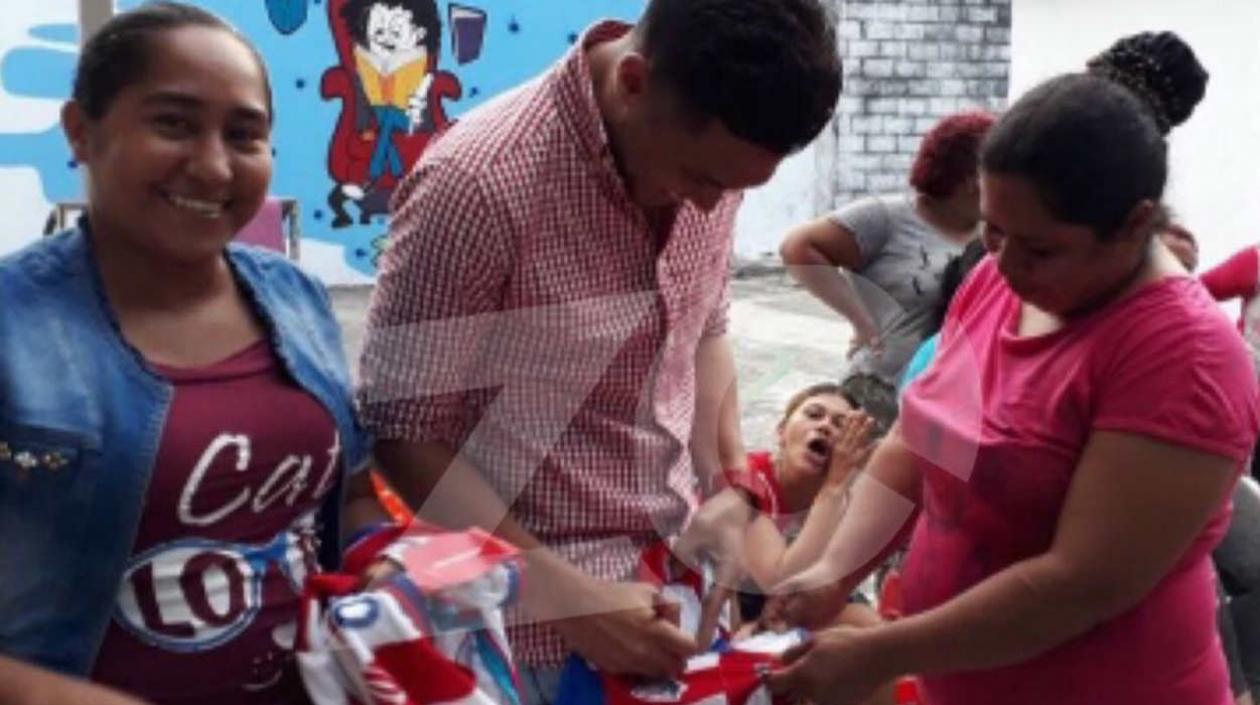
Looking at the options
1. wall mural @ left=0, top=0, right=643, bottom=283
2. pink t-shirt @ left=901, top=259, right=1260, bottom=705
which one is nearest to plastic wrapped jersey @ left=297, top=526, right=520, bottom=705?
pink t-shirt @ left=901, top=259, right=1260, bottom=705

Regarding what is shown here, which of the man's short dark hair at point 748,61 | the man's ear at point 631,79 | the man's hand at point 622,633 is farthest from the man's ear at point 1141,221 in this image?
the man's hand at point 622,633

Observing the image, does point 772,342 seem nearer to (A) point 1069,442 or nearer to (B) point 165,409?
(A) point 1069,442

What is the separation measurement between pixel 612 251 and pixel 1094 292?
592 mm

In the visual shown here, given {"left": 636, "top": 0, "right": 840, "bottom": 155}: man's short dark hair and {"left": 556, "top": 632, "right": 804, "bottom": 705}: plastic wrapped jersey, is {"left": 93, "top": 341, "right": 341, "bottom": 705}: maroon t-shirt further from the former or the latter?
{"left": 636, "top": 0, "right": 840, "bottom": 155}: man's short dark hair

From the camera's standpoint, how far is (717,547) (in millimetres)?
2123

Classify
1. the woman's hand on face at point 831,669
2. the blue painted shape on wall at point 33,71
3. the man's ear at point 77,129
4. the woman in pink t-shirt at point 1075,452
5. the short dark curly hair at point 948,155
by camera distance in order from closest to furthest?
1. the man's ear at point 77,129
2. the woman in pink t-shirt at point 1075,452
3. the woman's hand on face at point 831,669
4. the short dark curly hair at point 948,155
5. the blue painted shape on wall at point 33,71

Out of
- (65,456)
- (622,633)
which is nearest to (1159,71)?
(622,633)

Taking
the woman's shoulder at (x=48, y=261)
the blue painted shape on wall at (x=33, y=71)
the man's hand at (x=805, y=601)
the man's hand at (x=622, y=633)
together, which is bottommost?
the blue painted shape on wall at (x=33, y=71)

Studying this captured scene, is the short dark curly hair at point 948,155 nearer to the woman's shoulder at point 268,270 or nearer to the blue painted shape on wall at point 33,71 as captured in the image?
the woman's shoulder at point 268,270

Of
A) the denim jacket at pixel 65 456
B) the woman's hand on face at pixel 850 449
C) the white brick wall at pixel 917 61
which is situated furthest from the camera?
the white brick wall at pixel 917 61

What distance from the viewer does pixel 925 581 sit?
2.13 metres

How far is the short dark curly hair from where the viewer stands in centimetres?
384

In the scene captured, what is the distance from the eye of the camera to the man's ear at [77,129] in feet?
5.29

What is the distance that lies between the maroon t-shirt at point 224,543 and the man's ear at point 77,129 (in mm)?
261
